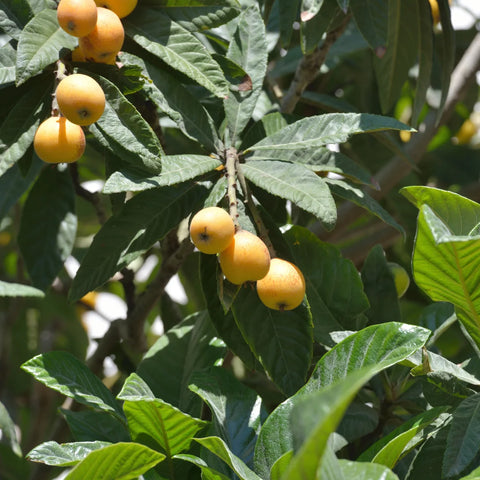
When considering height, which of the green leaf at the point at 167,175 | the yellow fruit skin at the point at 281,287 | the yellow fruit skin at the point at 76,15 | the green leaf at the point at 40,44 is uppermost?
the yellow fruit skin at the point at 76,15

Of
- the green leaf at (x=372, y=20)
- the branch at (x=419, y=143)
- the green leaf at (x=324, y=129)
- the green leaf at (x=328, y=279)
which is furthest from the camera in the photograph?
the branch at (x=419, y=143)

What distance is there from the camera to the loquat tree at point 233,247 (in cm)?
83

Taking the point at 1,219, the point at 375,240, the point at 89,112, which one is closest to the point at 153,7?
the point at 89,112

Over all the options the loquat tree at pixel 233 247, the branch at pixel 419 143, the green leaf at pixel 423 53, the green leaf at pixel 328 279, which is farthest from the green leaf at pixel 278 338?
the branch at pixel 419 143

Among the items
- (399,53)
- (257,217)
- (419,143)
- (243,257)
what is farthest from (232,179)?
(419,143)

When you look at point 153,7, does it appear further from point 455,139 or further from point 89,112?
point 455,139

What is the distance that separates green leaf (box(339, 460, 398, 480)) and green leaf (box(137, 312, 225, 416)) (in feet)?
1.33

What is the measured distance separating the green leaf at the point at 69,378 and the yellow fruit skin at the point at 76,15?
40 centimetres

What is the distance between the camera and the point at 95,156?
1781 mm

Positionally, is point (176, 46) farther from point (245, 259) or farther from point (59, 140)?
point (245, 259)

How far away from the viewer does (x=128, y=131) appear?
906 millimetres

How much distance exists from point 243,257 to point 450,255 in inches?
8.7

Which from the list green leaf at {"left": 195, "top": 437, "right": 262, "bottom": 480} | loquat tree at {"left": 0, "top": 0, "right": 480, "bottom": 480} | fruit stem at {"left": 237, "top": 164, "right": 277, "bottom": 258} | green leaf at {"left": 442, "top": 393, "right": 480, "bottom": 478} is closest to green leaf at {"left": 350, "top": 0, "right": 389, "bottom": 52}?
loquat tree at {"left": 0, "top": 0, "right": 480, "bottom": 480}

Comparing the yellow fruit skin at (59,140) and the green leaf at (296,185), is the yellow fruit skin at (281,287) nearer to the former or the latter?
the green leaf at (296,185)
